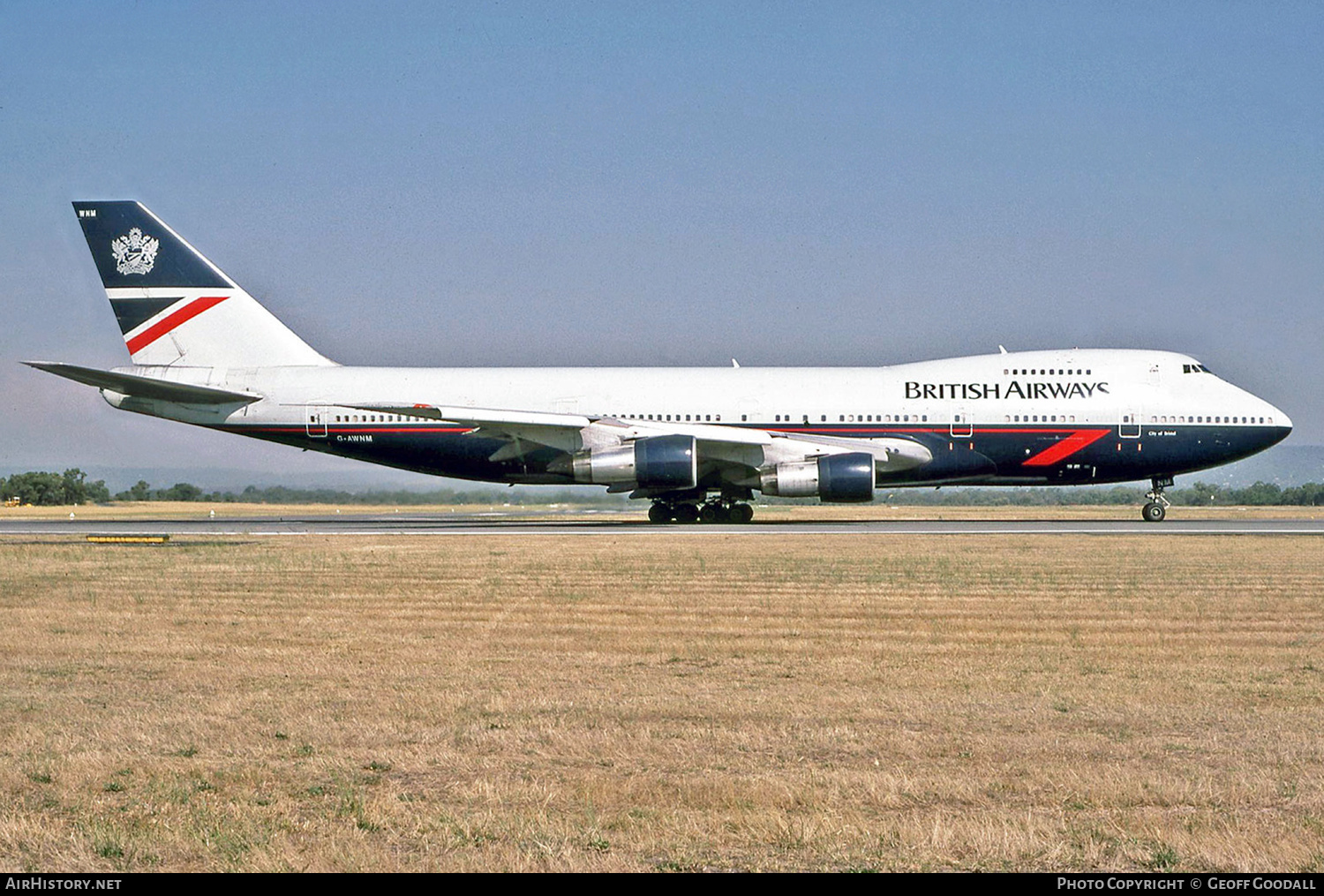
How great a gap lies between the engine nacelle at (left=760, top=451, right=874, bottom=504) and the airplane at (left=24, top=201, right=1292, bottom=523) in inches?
8.1

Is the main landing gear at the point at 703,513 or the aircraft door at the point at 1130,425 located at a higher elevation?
the aircraft door at the point at 1130,425

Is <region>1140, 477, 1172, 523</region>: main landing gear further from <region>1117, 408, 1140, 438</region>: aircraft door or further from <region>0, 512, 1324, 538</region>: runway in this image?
<region>1117, 408, 1140, 438</region>: aircraft door

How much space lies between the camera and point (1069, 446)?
34531 millimetres

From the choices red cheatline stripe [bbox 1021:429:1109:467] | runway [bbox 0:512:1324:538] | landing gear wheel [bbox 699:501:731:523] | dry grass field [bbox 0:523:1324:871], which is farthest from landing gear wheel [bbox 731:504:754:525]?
dry grass field [bbox 0:523:1324:871]

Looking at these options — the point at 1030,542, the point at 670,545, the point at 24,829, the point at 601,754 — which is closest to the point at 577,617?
the point at 601,754

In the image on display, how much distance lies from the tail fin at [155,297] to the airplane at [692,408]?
36mm

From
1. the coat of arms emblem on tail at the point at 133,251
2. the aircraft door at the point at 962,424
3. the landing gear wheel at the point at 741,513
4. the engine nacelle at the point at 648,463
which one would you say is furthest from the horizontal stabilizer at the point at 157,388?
the aircraft door at the point at 962,424

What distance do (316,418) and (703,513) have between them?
11.1 m

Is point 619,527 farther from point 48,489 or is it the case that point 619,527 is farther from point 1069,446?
point 48,489

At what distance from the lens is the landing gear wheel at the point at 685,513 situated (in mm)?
35281

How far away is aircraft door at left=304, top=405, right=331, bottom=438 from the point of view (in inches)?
1353

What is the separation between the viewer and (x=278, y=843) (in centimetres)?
600

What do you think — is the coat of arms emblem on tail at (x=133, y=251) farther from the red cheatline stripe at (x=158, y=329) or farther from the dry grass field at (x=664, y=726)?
the dry grass field at (x=664, y=726)
